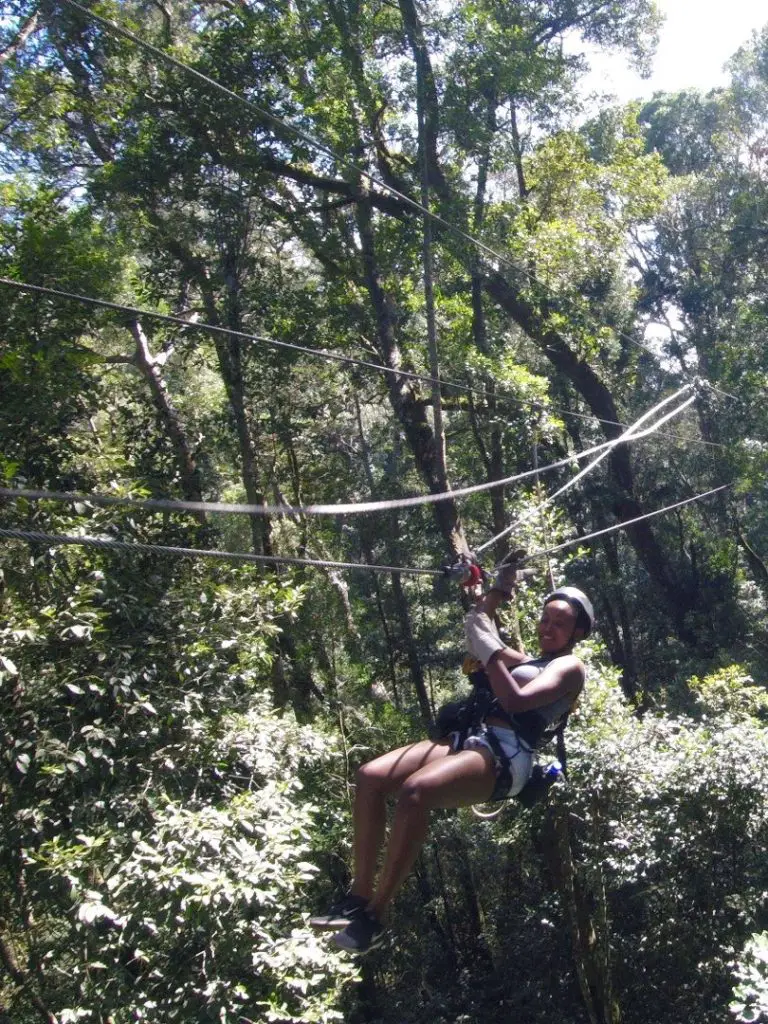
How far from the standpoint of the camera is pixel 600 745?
694cm

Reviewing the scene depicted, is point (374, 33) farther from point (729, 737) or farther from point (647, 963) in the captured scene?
point (647, 963)

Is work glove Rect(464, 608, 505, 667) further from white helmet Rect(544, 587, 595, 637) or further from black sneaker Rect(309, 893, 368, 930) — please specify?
black sneaker Rect(309, 893, 368, 930)

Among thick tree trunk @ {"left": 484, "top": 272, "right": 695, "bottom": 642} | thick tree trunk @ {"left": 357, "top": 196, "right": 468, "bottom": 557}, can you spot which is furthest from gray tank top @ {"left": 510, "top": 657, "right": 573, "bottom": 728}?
thick tree trunk @ {"left": 484, "top": 272, "right": 695, "bottom": 642}

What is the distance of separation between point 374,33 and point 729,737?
7110mm

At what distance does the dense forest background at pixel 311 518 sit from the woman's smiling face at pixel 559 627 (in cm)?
139

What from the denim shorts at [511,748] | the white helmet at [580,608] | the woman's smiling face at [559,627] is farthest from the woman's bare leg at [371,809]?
the white helmet at [580,608]

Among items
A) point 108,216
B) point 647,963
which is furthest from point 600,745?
point 108,216

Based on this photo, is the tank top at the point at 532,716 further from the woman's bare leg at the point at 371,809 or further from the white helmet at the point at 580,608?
the woman's bare leg at the point at 371,809

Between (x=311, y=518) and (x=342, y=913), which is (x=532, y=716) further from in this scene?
(x=311, y=518)

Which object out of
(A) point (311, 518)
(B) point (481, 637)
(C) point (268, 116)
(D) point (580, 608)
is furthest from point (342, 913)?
(A) point (311, 518)

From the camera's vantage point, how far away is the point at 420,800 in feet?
9.12

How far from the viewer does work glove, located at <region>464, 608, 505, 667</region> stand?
317cm

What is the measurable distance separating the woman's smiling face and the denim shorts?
0.40 m

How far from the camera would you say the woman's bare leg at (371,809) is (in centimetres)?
299
